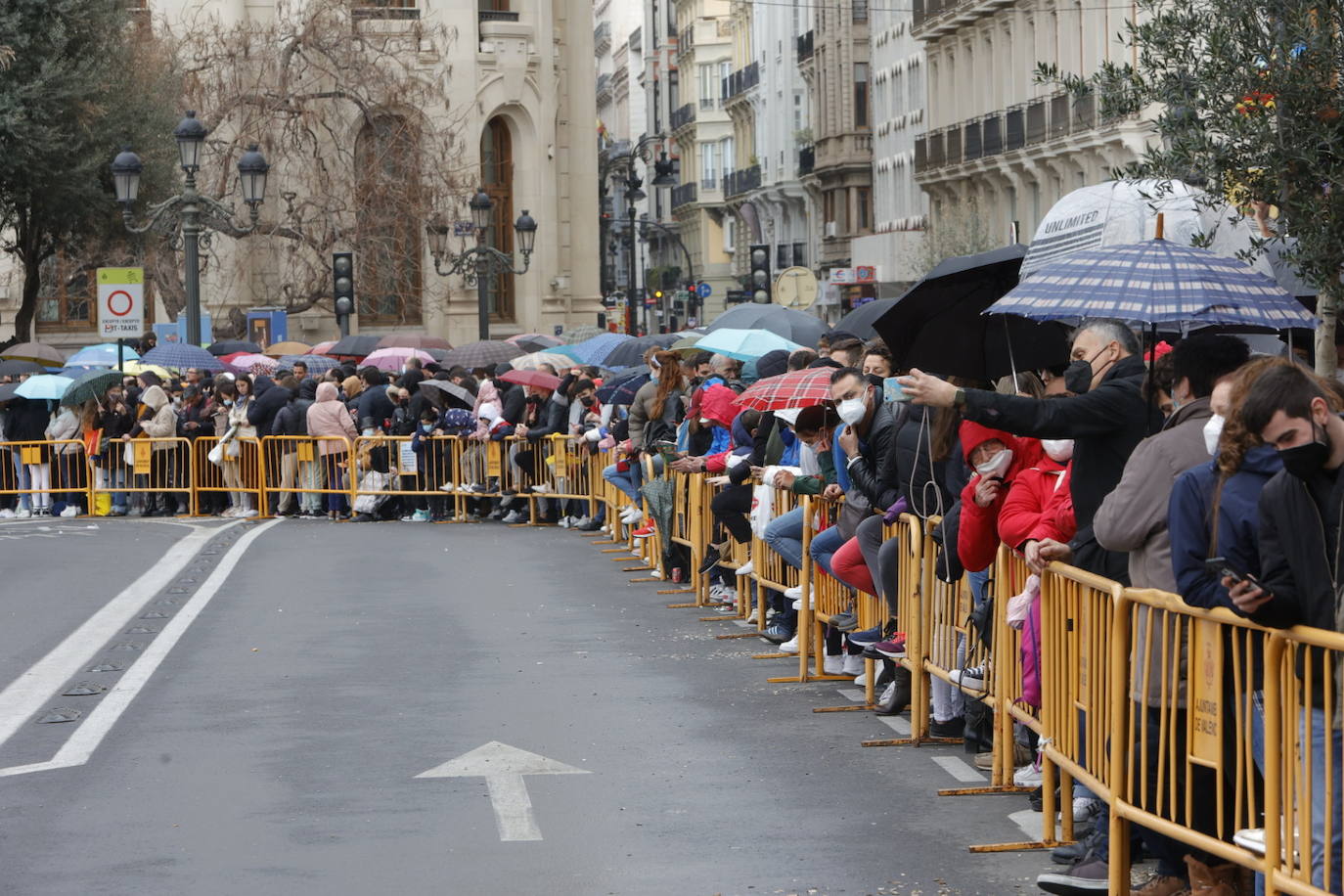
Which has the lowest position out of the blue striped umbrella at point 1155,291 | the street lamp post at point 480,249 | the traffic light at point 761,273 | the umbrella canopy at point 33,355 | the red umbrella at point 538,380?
the red umbrella at point 538,380

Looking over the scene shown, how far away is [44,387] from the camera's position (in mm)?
29188

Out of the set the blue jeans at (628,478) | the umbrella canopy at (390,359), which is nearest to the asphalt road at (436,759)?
the blue jeans at (628,478)

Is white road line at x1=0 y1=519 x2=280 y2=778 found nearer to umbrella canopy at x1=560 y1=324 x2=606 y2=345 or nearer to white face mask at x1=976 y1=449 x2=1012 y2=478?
white face mask at x1=976 y1=449 x2=1012 y2=478

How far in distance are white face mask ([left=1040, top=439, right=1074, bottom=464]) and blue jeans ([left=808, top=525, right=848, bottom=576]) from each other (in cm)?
322

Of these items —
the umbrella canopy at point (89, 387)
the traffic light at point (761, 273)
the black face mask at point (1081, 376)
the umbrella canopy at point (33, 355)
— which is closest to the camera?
the black face mask at point (1081, 376)

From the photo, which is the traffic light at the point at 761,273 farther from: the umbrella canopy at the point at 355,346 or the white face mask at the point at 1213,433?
the white face mask at the point at 1213,433

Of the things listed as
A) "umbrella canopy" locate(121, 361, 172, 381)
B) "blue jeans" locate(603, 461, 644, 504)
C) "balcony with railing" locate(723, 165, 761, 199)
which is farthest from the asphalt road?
"balcony with railing" locate(723, 165, 761, 199)

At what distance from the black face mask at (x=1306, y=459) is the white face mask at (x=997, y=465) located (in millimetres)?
3241

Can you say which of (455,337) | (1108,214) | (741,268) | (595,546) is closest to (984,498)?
(1108,214)

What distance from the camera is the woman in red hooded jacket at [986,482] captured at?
9023 mm

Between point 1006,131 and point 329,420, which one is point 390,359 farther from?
point 1006,131

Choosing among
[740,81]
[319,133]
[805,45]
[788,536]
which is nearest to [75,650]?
[788,536]

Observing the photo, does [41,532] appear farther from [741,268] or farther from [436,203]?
[741,268]

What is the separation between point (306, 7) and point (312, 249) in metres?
5.32
